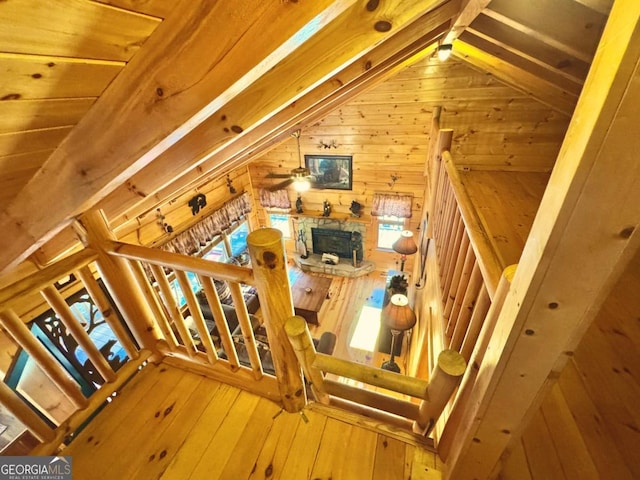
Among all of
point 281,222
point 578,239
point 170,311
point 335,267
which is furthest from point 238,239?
point 578,239

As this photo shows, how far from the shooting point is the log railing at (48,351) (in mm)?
1111

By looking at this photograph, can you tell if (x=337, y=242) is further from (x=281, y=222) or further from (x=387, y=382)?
(x=387, y=382)

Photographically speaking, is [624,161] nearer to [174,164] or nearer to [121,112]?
[121,112]

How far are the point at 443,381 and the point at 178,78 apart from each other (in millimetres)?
1333

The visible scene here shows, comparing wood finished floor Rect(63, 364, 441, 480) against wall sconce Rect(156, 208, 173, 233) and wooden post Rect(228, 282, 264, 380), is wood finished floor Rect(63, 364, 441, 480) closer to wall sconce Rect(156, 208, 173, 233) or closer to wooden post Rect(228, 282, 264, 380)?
wooden post Rect(228, 282, 264, 380)

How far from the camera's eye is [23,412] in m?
1.18

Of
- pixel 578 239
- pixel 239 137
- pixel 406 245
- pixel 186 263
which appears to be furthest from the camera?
pixel 406 245

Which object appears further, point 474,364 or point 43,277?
point 43,277

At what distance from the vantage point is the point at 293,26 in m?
0.69

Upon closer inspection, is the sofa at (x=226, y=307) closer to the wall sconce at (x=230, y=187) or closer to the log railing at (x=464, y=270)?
the wall sconce at (x=230, y=187)

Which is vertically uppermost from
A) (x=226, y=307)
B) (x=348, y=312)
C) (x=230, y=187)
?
(x=230, y=187)

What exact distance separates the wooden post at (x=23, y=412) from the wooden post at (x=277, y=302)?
3.65ft

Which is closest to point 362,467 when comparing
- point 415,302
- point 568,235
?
point 568,235

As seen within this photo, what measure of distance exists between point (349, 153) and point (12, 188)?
4473 millimetres
